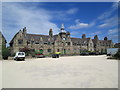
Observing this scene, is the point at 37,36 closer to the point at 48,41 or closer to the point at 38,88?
the point at 48,41

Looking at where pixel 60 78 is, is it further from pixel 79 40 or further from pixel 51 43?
pixel 79 40

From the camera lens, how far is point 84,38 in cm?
6078

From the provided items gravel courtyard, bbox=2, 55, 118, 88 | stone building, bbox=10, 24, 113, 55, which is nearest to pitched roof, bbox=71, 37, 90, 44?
stone building, bbox=10, 24, 113, 55

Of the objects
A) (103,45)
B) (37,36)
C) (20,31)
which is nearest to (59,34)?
(37,36)

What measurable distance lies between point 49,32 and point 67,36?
33.3 feet

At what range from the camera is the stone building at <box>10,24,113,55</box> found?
36.4 meters

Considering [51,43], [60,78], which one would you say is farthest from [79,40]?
[60,78]

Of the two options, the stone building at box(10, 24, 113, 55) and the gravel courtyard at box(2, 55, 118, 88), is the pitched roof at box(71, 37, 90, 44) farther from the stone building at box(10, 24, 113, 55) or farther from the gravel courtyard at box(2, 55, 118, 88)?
the gravel courtyard at box(2, 55, 118, 88)

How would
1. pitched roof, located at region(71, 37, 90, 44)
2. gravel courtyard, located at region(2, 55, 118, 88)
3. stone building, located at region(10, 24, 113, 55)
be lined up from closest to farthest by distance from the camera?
gravel courtyard, located at region(2, 55, 118, 88), stone building, located at region(10, 24, 113, 55), pitched roof, located at region(71, 37, 90, 44)

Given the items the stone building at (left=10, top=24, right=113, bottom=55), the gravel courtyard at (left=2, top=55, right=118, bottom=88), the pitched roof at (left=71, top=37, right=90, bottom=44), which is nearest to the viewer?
the gravel courtyard at (left=2, top=55, right=118, bottom=88)

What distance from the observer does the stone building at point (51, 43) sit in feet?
120

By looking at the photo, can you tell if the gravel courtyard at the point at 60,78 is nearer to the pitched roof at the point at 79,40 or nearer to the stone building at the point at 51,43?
the stone building at the point at 51,43

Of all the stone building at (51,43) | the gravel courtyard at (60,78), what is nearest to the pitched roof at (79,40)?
the stone building at (51,43)

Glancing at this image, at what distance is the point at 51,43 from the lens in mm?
43969
